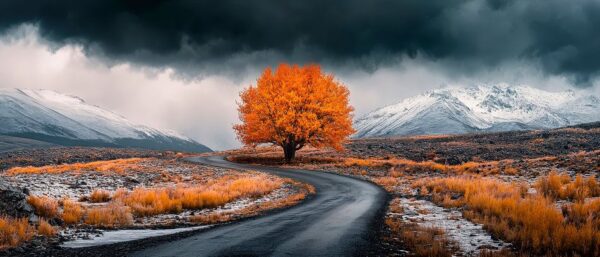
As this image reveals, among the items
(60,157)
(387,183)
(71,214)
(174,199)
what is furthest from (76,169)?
(60,157)

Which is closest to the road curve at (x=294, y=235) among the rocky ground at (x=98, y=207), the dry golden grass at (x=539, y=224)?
the rocky ground at (x=98, y=207)

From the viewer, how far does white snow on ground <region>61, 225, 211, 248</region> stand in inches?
468

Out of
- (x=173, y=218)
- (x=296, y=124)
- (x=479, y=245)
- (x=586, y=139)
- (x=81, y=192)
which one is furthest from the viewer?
(x=586, y=139)

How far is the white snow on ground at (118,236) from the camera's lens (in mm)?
11883

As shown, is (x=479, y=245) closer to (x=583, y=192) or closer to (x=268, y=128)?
(x=583, y=192)

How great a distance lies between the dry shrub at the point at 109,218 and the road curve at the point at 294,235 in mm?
3793

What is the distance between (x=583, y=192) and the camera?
16969 mm

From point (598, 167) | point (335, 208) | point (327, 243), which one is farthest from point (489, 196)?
point (598, 167)

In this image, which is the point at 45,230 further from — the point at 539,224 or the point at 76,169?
the point at 76,169

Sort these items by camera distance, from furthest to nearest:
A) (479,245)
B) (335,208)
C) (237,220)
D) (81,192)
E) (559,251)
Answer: (81,192) < (335,208) < (237,220) < (479,245) < (559,251)

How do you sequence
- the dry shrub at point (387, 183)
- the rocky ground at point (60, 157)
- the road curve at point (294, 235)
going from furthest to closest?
the rocky ground at point (60, 157)
the dry shrub at point (387, 183)
the road curve at point (294, 235)

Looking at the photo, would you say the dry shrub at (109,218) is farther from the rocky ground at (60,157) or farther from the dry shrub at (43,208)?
the rocky ground at (60,157)

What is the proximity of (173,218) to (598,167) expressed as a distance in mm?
22840

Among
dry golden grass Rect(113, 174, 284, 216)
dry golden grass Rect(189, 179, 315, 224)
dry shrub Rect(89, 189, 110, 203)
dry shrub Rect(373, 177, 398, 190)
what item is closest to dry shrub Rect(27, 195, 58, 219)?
dry golden grass Rect(113, 174, 284, 216)
